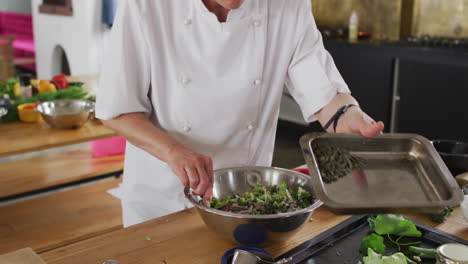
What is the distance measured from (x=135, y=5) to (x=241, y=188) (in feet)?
2.12

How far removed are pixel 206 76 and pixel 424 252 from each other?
84cm

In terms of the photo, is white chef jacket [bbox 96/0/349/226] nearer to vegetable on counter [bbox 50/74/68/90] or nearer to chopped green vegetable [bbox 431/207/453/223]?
chopped green vegetable [bbox 431/207/453/223]

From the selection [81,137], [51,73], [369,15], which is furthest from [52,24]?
[81,137]

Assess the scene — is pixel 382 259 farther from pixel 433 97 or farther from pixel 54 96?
pixel 433 97

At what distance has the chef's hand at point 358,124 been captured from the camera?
4.56 ft

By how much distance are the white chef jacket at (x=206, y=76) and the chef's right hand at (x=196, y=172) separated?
1.12ft

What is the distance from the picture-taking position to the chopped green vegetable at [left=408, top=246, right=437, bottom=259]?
128cm

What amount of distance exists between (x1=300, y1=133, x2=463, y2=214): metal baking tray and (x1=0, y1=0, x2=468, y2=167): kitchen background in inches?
57.8

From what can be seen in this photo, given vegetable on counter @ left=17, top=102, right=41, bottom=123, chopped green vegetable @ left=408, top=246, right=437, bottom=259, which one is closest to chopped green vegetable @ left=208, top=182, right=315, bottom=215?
chopped green vegetable @ left=408, top=246, right=437, bottom=259

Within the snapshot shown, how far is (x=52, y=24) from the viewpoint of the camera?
7422 mm

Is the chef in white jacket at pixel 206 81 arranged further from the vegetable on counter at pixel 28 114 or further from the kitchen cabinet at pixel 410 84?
the kitchen cabinet at pixel 410 84

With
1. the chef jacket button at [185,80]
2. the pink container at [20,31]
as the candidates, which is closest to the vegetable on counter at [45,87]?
the chef jacket button at [185,80]

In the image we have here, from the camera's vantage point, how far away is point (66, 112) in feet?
10.1

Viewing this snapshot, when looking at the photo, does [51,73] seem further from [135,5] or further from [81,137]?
[135,5]
